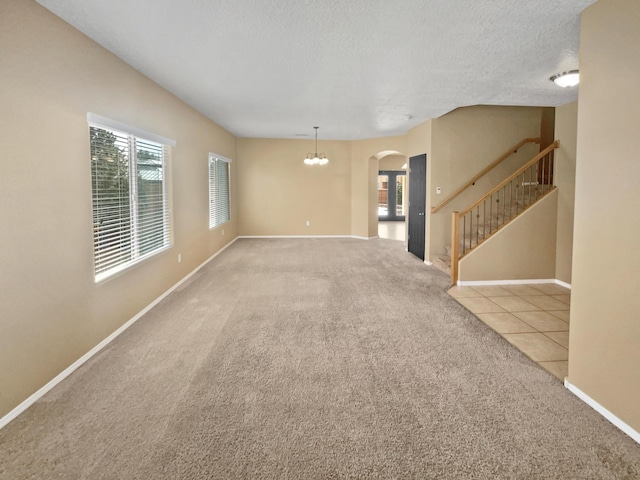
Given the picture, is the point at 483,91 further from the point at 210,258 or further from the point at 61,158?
the point at 210,258

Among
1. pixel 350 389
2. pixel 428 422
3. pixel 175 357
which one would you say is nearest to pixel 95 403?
pixel 175 357

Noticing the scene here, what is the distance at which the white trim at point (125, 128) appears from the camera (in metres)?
3.14

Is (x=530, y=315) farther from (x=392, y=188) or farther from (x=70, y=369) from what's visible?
(x=392, y=188)

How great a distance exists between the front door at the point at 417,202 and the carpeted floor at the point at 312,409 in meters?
3.53

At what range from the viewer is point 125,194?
3814 mm

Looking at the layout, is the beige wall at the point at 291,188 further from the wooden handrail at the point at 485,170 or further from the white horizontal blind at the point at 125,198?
the white horizontal blind at the point at 125,198

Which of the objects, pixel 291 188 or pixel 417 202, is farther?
pixel 291 188

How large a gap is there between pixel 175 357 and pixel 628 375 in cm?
309

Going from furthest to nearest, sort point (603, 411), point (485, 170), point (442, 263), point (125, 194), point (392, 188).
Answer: point (392, 188) → point (485, 170) → point (442, 263) → point (125, 194) → point (603, 411)

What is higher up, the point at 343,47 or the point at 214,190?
the point at 343,47

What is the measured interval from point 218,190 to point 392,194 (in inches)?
332

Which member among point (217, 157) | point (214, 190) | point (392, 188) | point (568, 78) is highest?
point (568, 78)

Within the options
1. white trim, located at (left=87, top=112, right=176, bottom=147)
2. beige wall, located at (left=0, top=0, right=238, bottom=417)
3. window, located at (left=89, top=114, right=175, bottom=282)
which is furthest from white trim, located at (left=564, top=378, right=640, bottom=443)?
white trim, located at (left=87, top=112, right=176, bottom=147)

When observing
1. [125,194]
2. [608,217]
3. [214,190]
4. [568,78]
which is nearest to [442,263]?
[568,78]
